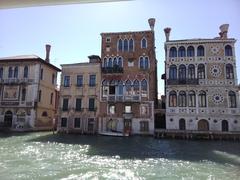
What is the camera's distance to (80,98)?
18875 mm

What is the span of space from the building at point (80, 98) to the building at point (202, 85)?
599cm

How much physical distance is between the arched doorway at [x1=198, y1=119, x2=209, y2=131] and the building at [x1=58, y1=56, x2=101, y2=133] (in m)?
8.13

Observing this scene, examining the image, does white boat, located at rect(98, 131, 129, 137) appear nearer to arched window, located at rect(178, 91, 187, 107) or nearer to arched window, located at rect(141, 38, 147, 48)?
arched window, located at rect(178, 91, 187, 107)

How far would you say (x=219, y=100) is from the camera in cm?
1645

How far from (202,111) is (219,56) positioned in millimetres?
4490

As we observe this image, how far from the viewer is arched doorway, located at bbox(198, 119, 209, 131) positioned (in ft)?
53.9

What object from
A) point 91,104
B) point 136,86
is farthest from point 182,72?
point 91,104

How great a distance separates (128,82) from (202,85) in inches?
227

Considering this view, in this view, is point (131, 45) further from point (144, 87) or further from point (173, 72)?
point (173, 72)

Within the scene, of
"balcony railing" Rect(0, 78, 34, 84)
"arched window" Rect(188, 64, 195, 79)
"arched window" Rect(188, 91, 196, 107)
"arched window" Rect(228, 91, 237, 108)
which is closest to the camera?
"arched window" Rect(228, 91, 237, 108)

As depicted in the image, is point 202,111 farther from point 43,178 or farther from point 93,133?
point 43,178

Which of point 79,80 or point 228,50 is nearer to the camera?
point 228,50

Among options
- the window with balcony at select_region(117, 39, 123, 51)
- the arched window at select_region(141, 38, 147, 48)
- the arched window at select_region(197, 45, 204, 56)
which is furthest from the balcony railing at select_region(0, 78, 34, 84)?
the arched window at select_region(197, 45, 204, 56)

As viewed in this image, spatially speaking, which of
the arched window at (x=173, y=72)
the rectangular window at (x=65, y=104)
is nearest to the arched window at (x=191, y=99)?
the arched window at (x=173, y=72)
